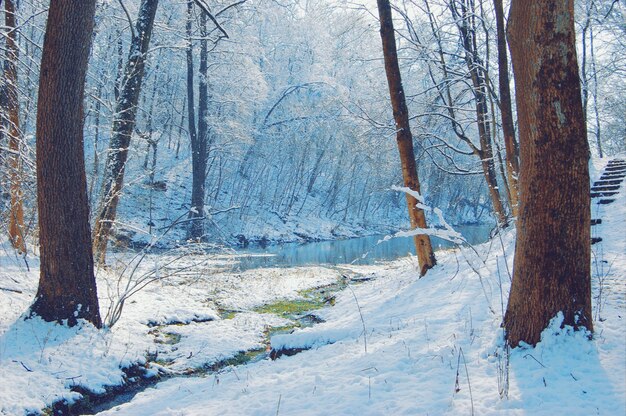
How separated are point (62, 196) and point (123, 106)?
452 cm

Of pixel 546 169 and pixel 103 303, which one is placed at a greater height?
pixel 546 169

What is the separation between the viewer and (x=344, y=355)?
4445mm

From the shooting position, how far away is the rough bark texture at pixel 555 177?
11.2ft

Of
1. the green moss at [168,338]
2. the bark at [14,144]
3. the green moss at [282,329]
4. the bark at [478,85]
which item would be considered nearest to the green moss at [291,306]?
the green moss at [282,329]

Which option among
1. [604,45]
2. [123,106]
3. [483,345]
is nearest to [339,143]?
[604,45]

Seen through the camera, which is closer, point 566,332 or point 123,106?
point 566,332

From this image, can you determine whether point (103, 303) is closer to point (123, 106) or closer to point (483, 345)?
point (123, 106)

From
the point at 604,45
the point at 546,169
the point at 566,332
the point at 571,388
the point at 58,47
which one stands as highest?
the point at 604,45

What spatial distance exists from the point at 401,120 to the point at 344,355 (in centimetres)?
547

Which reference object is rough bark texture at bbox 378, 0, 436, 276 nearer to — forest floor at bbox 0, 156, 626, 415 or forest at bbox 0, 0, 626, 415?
forest at bbox 0, 0, 626, 415

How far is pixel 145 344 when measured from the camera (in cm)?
625

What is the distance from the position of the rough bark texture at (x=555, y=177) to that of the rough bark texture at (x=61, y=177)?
518cm

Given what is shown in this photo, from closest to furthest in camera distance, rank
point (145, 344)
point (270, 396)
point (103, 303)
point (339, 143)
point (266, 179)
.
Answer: point (270, 396) → point (145, 344) → point (103, 303) → point (266, 179) → point (339, 143)

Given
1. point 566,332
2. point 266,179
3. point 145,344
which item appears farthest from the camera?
point 266,179
